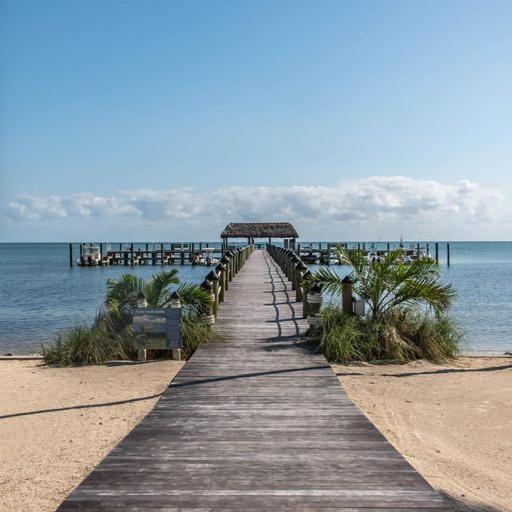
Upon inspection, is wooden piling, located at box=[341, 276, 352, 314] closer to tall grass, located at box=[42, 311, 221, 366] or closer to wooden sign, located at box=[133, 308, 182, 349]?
tall grass, located at box=[42, 311, 221, 366]

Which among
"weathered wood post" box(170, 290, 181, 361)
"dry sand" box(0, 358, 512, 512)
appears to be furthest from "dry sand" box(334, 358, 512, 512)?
"weathered wood post" box(170, 290, 181, 361)

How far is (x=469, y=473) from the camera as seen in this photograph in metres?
5.50

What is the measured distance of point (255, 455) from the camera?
4996 mm

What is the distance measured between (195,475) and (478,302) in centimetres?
2515

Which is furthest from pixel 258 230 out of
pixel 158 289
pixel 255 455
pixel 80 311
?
pixel 255 455

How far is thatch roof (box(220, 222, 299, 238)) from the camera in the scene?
50531mm

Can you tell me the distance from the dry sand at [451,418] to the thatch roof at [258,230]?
39779 mm

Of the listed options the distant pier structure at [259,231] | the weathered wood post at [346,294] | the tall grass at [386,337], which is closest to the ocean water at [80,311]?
the tall grass at [386,337]

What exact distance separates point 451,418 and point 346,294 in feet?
12.7

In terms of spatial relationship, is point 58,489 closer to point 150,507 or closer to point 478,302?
point 150,507

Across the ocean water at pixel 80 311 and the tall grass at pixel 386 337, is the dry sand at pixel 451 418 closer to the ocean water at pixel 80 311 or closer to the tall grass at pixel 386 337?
the tall grass at pixel 386 337

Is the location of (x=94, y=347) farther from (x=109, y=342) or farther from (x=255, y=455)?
(x=255, y=455)

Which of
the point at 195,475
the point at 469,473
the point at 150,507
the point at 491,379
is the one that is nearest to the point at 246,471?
the point at 195,475

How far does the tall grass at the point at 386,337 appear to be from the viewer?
10.1 meters
